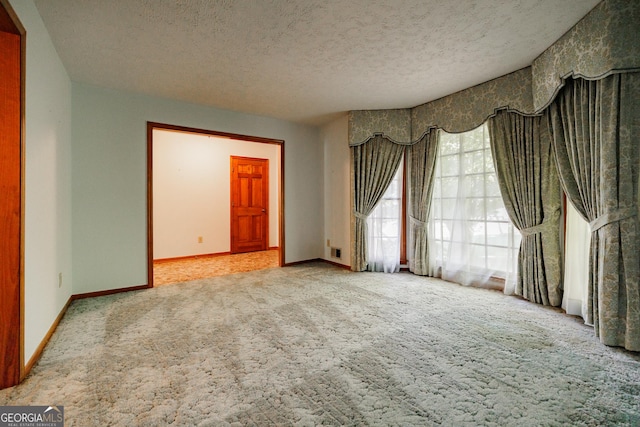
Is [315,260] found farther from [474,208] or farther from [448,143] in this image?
[448,143]

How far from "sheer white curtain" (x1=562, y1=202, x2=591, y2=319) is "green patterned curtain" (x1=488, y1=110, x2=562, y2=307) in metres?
0.13

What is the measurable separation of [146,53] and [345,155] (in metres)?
2.84

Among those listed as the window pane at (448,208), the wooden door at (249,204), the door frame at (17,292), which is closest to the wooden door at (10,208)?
the door frame at (17,292)

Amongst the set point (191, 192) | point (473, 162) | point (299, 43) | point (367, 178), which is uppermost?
point (299, 43)

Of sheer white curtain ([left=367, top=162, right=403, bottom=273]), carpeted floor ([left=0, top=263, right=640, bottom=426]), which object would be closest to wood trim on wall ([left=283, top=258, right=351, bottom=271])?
sheer white curtain ([left=367, top=162, right=403, bottom=273])

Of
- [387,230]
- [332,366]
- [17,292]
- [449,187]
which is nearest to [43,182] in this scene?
[17,292]

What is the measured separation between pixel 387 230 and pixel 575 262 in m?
2.15

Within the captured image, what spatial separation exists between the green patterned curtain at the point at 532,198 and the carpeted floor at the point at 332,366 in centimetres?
29

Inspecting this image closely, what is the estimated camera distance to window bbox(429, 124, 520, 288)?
3.26 meters

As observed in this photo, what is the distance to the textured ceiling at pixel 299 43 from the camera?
1989 millimetres

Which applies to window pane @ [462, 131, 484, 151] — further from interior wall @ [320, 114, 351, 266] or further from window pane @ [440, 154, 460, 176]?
interior wall @ [320, 114, 351, 266]

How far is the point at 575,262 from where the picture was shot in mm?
2598

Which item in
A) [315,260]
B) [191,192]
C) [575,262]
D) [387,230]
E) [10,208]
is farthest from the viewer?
[191,192]

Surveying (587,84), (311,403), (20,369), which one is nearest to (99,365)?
(20,369)
